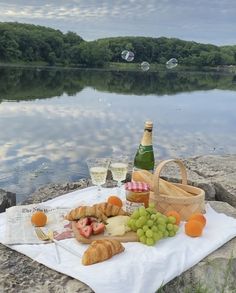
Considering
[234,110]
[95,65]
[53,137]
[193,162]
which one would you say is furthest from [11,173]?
[95,65]

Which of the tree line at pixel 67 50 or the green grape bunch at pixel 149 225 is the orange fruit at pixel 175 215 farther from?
the tree line at pixel 67 50

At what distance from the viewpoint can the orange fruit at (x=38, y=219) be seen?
3.44 m

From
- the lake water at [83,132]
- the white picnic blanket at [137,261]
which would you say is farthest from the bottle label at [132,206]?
the lake water at [83,132]

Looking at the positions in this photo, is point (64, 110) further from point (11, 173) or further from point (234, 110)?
point (11, 173)

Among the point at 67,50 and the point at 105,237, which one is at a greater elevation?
the point at 105,237

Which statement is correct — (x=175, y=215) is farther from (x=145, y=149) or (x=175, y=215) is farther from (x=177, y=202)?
(x=145, y=149)

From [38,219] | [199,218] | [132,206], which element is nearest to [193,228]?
[199,218]

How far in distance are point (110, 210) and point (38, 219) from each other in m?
0.52

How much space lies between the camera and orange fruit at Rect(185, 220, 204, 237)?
131 inches

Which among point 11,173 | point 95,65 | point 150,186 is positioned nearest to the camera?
point 150,186

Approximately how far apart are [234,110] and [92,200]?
73.5ft

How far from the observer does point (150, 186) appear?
11.8 ft

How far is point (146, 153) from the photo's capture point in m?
3.91

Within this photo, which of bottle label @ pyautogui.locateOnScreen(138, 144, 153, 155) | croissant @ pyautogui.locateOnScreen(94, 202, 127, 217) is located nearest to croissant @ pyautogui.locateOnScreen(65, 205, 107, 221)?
croissant @ pyautogui.locateOnScreen(94, 202, 127, 217)
